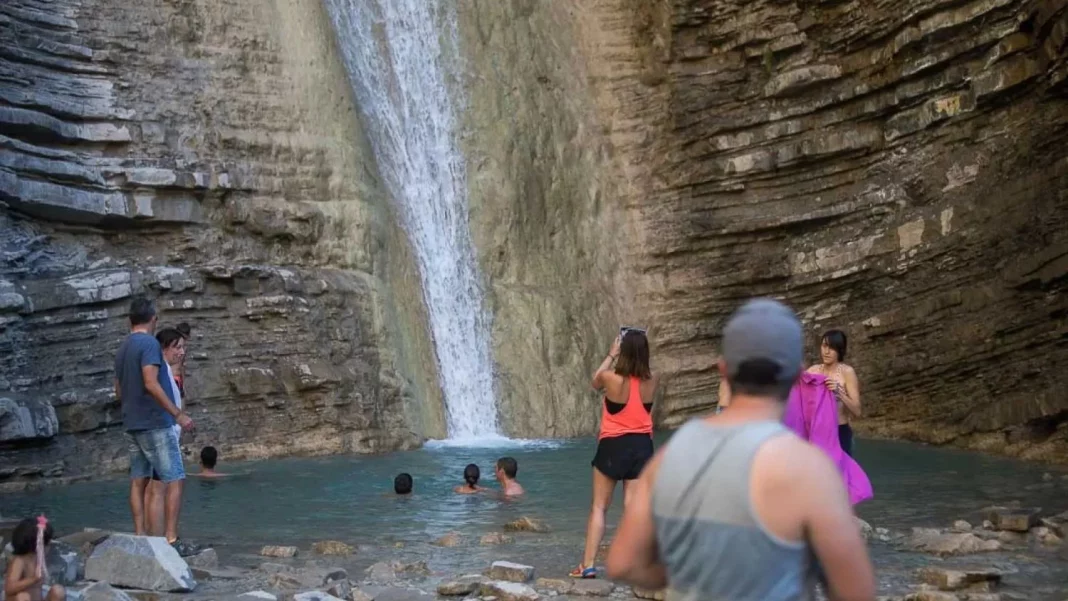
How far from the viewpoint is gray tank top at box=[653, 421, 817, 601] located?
249cm

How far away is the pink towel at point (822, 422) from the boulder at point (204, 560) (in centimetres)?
356

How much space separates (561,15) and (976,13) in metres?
6.99

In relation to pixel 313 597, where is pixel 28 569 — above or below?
above

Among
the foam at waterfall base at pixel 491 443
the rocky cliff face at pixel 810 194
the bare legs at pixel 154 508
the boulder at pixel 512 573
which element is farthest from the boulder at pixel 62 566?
the rocky cliff face at pixel 810 194

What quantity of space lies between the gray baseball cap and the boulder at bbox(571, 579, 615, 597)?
403 cm

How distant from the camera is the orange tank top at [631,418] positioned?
7219mm

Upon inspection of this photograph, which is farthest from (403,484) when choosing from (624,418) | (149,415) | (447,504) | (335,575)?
(624,418)

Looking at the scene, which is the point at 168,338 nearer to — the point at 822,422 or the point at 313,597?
the point at 313,597

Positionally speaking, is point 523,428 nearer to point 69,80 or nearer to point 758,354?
point 69,80

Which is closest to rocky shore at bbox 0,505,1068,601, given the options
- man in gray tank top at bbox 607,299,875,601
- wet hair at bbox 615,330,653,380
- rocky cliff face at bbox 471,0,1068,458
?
wet hair at bbox 615,330,653,380

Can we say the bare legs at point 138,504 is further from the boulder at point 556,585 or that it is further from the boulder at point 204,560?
the boulder at point 556,585

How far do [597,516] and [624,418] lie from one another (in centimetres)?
60

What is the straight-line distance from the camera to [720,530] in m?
2.53

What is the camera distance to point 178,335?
8.62 m
